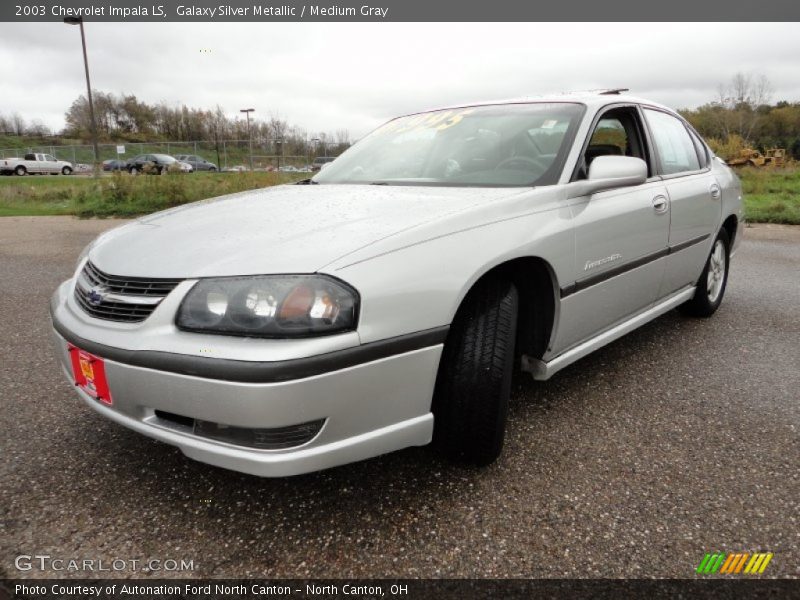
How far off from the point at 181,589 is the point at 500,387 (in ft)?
3.56

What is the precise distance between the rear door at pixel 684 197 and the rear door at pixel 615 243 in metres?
0.13

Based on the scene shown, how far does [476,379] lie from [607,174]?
1066 millimetres

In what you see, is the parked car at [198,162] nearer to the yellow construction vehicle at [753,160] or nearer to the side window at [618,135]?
the yellow construction vehicle at [753,160]

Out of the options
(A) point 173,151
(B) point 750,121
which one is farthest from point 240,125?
(B) point 750,121

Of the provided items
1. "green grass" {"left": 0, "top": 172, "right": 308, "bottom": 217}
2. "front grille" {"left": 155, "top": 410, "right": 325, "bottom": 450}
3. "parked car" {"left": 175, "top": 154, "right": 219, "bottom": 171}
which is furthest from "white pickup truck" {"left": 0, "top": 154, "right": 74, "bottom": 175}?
"front grille" {"left": 155, "top": 410, "right": 325, "bottom": 450}

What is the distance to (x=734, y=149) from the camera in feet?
77.9

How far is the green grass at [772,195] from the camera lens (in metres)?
9.84

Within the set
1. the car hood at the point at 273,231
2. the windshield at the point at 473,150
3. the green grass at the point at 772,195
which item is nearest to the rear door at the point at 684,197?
the windshield at the point at 473,150

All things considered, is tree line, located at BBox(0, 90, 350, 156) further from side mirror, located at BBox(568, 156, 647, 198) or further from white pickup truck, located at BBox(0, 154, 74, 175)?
side mirror, located at BBox(568, 156, 647, 198)

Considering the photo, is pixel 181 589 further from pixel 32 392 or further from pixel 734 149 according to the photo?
pixel 734 149

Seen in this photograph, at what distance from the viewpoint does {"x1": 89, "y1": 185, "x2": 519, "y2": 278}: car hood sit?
1.60 meters

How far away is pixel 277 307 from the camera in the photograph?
148 cm

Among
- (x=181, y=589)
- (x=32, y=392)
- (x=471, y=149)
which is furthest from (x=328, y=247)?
(x=32, y=392)

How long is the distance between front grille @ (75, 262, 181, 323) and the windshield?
1.21m
